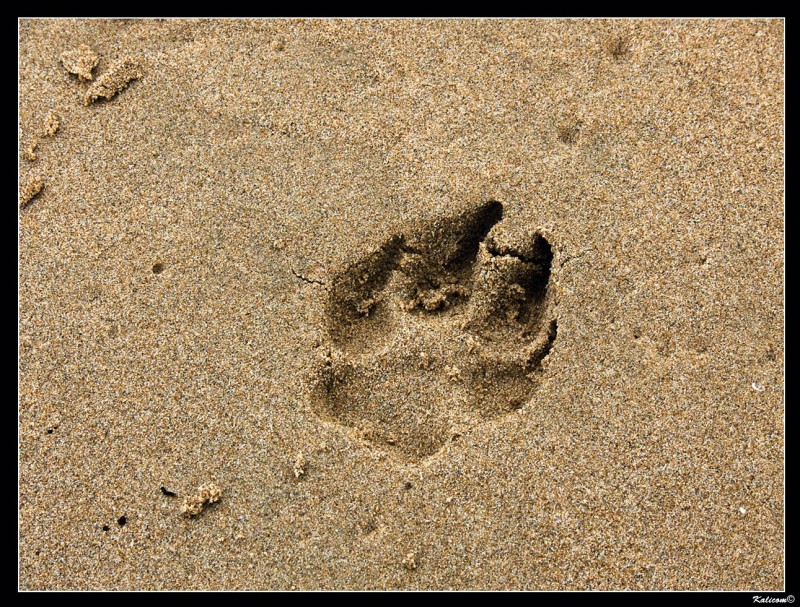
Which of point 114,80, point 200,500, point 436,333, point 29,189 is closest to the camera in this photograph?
point 200,500

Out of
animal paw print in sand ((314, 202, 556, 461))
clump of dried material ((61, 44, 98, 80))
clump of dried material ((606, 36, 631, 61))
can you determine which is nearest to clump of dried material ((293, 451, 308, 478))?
animal paw print in sand ((314, 202, 556, 461))

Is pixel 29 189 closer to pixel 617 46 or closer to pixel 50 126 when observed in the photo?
pixel 50 126

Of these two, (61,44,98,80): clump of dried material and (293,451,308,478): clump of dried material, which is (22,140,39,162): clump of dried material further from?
(293,451,308,478): clump of dried material

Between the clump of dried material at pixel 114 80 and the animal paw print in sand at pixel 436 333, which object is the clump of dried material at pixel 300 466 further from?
the clump of dried material at pixel 114 80

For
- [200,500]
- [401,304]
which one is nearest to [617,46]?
[401,304]

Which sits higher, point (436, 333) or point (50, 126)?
point (50, 126)

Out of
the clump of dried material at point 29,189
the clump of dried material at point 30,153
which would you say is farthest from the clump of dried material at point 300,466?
the clump of dried material at point 30,153
